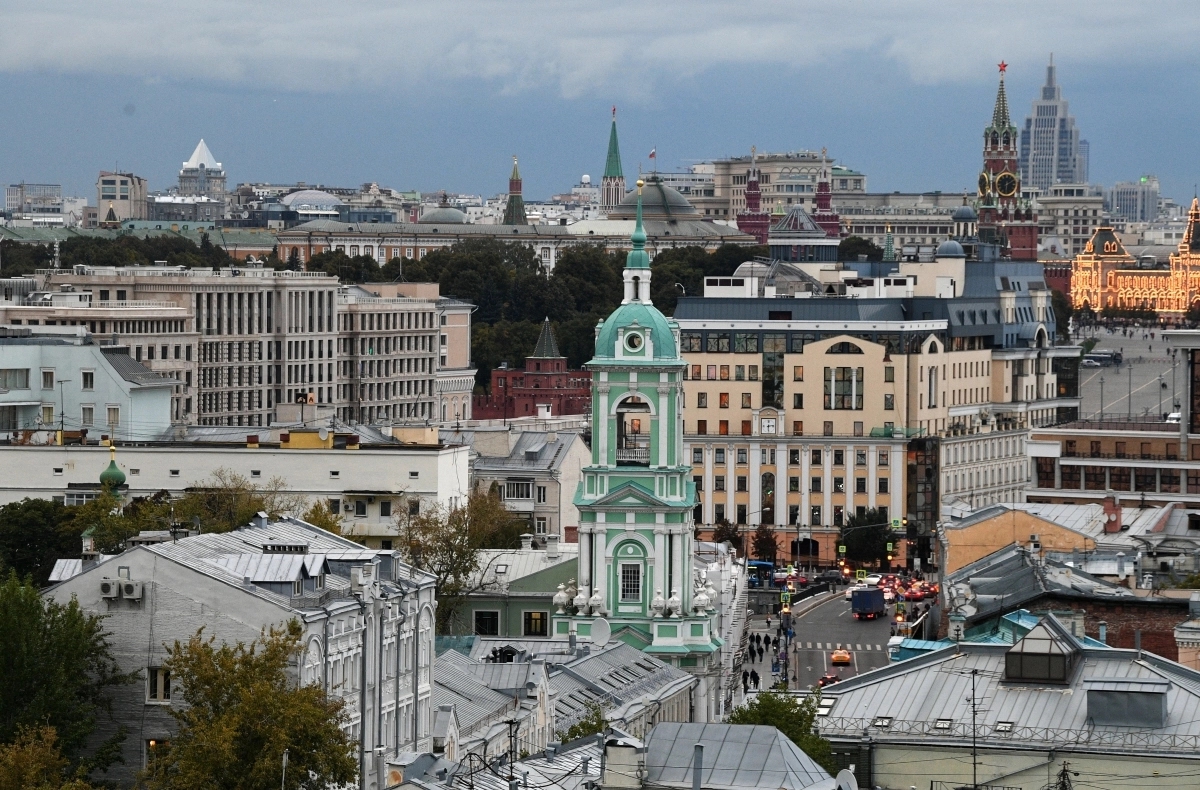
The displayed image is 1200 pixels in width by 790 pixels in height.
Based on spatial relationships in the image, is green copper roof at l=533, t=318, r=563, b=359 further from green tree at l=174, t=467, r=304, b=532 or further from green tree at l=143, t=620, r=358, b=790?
green tree at l=143, t=620, r=358, b=790

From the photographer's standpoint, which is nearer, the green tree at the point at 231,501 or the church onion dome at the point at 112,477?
the green tree at the point at 231,501

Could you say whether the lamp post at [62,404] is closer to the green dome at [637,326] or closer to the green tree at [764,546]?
the green tree at [764,546]

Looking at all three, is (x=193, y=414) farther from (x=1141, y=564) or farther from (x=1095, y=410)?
(x=1141, y=564)

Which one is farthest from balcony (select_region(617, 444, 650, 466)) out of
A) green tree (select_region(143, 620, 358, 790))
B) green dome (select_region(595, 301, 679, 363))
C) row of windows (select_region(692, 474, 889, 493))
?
row of windows (select_region(692, 474, 889, 493))

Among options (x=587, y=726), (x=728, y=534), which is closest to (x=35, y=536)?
(x=587, y=726)

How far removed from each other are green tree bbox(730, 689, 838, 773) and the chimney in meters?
25.3

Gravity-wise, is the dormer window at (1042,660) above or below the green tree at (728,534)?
above

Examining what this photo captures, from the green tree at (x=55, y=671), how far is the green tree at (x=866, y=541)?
89604 millimetres

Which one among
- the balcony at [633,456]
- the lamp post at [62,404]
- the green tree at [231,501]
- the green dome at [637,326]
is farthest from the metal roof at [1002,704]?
the lamp post at [62,404]

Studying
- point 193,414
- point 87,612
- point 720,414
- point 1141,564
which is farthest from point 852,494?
point 87,612

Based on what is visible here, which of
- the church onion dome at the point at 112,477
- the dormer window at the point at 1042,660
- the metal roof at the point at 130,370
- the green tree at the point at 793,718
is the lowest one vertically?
the green tree at the point at 793,718

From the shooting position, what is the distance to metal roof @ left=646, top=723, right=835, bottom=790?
1764 inches

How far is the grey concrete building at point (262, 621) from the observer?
56656mm

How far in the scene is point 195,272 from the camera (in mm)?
185375
